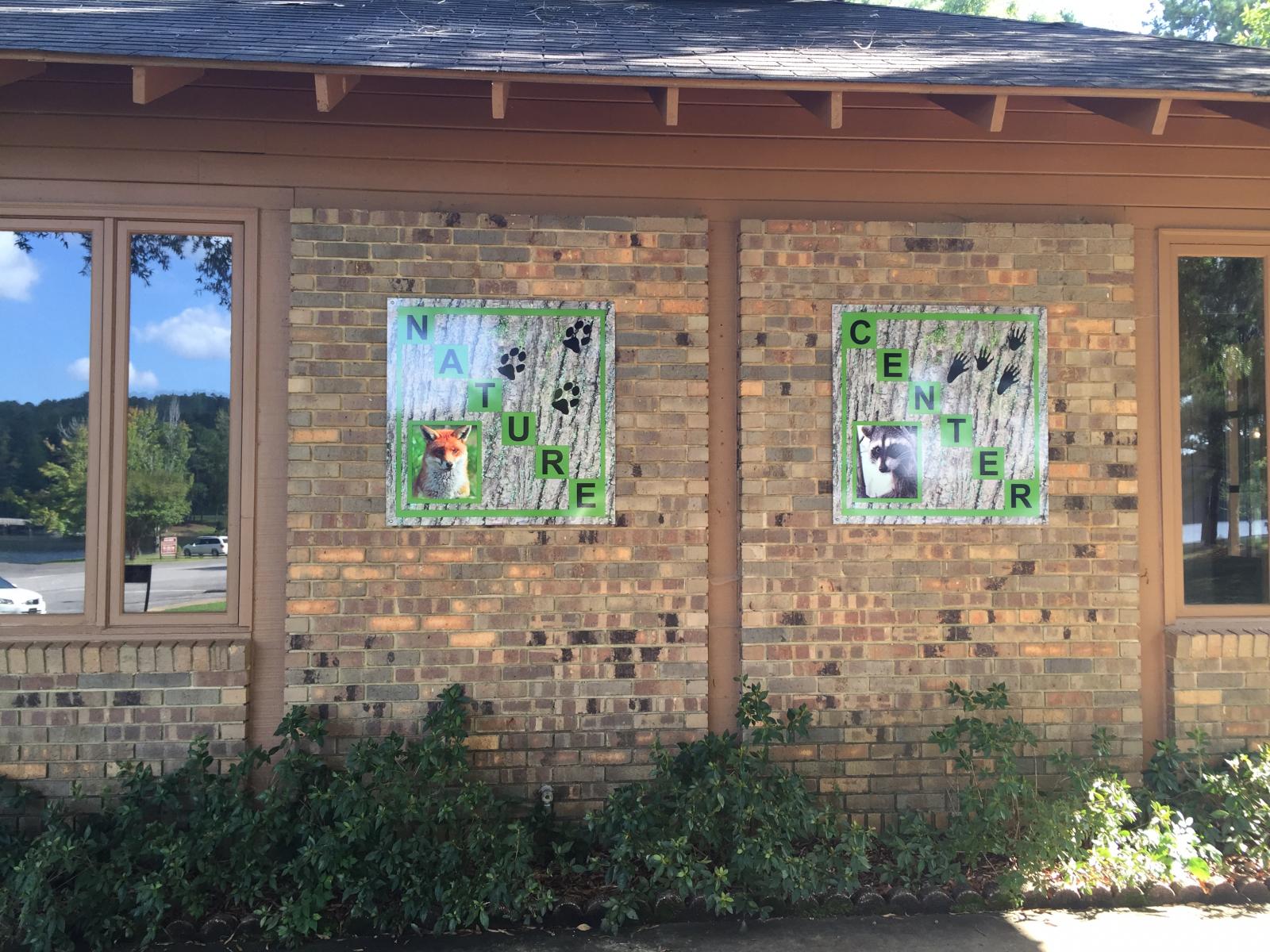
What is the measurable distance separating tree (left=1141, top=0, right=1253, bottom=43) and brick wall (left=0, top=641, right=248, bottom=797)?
34.6 m

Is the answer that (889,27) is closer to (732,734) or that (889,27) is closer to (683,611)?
(683,611)

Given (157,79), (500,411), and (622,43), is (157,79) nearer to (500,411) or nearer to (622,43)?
(500,411)

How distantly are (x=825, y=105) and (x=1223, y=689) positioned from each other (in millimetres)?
3485

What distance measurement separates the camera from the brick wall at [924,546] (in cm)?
461

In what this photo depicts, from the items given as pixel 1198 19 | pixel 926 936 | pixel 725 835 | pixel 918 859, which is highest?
pixel 1198 19

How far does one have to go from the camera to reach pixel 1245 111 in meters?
4.70

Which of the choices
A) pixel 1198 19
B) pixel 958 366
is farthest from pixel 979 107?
pixel 1198 19

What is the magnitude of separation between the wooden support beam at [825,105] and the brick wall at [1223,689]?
3024 millimetres

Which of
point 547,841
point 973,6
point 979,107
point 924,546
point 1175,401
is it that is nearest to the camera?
point 547,841

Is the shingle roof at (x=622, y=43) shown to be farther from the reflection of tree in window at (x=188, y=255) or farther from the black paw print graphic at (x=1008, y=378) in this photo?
the black paw print graphic at (x=1008, y=378)

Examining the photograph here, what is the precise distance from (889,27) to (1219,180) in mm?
2133

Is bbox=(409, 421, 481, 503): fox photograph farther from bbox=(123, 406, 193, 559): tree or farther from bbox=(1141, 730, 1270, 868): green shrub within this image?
bbox=(1141, 730, 1270, 868): green shrub

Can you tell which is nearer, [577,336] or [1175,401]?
[577,336]

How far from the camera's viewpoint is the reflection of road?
14.7 ft
